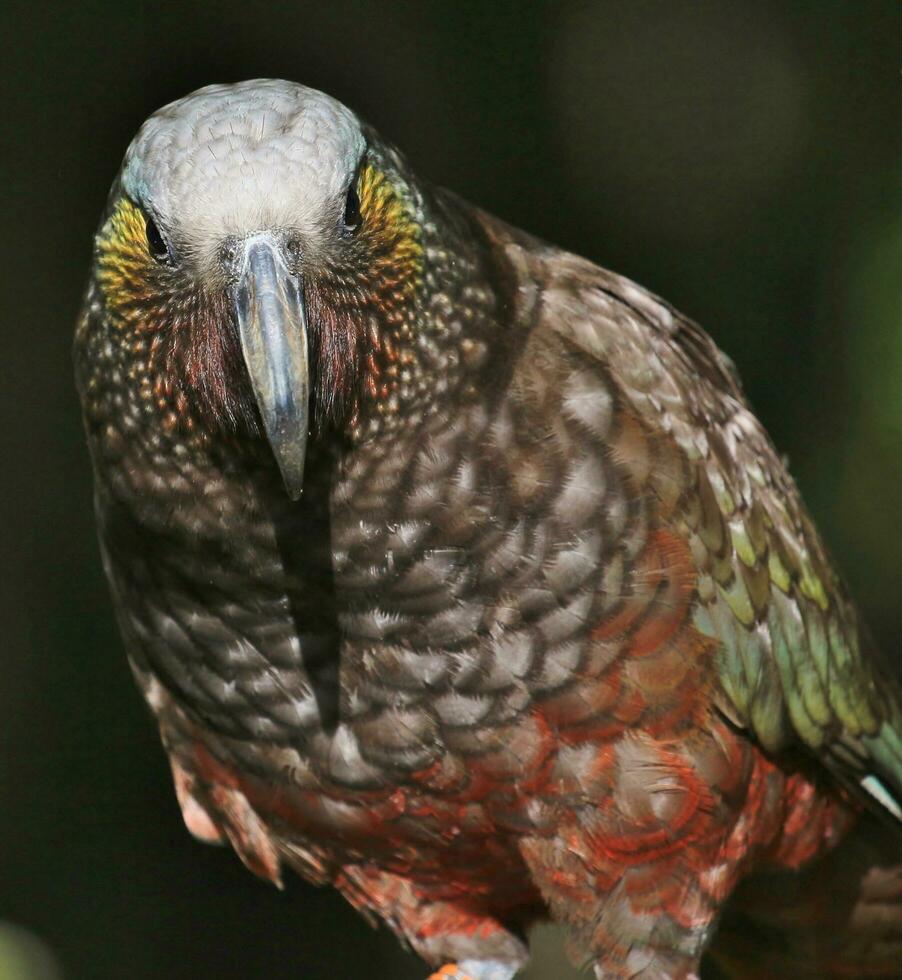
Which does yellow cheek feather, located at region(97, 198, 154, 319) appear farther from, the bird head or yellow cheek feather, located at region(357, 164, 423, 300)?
yellow cheek feather, located at region(357, 164, 423, 300)

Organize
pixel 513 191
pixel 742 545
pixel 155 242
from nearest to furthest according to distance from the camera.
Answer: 1. pixel 155 242
2. pixel 742 545
3. pixel 513 191

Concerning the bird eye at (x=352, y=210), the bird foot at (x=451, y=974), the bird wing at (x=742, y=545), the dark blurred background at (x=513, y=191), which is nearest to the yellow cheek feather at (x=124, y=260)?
the bird eye at (x=352, y=210)

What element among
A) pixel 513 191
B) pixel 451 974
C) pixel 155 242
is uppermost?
pixel 155 242

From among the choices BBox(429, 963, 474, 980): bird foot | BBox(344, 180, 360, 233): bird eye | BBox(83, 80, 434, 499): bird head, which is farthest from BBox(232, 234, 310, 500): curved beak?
BBox(429, 963, 474, 980): bird foot

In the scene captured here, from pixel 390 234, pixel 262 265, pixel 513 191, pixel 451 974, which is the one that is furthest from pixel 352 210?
pixel 513 191

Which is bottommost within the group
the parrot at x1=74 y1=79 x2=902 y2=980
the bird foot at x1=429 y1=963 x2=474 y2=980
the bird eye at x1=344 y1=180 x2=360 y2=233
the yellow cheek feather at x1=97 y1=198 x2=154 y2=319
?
the bird foot at x1=429 y1=963 x2=474 y2=980

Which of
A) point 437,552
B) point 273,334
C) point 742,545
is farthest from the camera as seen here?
point 742,545

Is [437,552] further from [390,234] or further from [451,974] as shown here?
[451,974]
